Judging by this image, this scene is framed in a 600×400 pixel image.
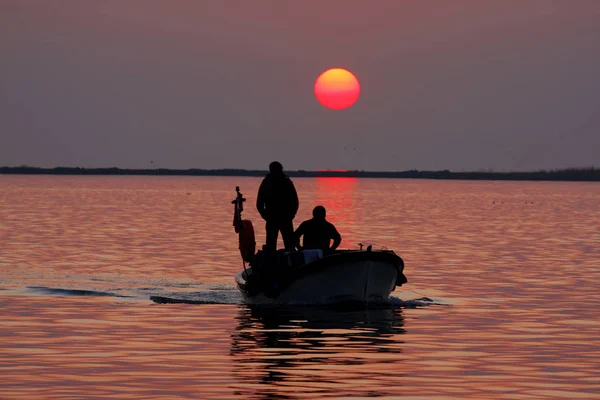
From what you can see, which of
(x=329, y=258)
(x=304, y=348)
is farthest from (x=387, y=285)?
(x=304, y=348)

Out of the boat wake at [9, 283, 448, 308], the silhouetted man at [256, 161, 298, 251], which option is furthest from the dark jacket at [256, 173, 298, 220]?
the boat wake at [9, 283, 448, 308]

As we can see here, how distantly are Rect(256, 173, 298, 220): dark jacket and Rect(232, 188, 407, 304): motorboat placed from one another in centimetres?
106

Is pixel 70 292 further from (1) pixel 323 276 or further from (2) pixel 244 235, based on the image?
Answer: (1) pixel 323 276

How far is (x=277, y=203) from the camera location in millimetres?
29484

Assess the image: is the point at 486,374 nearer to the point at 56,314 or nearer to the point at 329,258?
the point at 329,258

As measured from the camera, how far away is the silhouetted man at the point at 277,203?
29375 millimetres

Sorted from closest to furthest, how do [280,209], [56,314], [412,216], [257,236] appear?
1. [56,314]
2. [280,209]
3. [257,236]
4. [412,216]

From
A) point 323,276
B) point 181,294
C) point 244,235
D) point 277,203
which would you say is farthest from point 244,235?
point 323,276

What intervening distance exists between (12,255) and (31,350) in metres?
24.0

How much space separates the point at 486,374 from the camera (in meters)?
19.4

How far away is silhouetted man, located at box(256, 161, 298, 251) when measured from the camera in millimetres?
29375

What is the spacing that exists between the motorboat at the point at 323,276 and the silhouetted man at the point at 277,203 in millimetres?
768

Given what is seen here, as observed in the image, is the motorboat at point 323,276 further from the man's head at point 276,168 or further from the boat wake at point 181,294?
the man's head at point 276,168

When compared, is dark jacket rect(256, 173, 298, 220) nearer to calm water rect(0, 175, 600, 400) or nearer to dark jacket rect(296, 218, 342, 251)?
dark jacket rect(296, 218, 342, 251)
